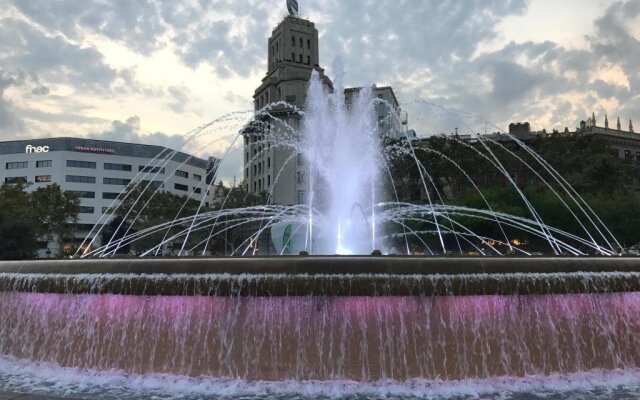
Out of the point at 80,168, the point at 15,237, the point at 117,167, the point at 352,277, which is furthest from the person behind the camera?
the point at 117,167

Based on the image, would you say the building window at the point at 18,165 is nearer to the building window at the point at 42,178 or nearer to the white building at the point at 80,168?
the white building at the point at 80,168

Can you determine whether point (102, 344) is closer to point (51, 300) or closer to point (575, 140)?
point (51, 300)

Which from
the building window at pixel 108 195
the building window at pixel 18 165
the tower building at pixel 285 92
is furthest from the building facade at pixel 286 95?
the building window at pixel 18 165

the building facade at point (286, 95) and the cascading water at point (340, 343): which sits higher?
the building facade at point (286, 95)

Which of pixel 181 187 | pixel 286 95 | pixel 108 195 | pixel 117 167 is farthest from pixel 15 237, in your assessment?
pixel 181 187

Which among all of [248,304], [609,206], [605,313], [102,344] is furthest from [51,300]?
[609,206]

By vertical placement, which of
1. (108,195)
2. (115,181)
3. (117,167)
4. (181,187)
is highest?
(117,167)

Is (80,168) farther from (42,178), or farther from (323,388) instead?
(323,388)

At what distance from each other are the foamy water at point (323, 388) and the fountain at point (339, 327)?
3 cm

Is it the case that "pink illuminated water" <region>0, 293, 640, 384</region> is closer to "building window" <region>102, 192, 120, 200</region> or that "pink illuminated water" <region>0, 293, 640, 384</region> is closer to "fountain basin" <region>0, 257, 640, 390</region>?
"fountain basin" <region>0, 257, 640, 390</region>

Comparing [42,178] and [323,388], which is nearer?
[323,388]

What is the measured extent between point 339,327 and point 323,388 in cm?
89

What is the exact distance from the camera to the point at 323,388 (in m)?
7.73

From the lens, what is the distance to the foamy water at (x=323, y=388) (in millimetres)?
7598
